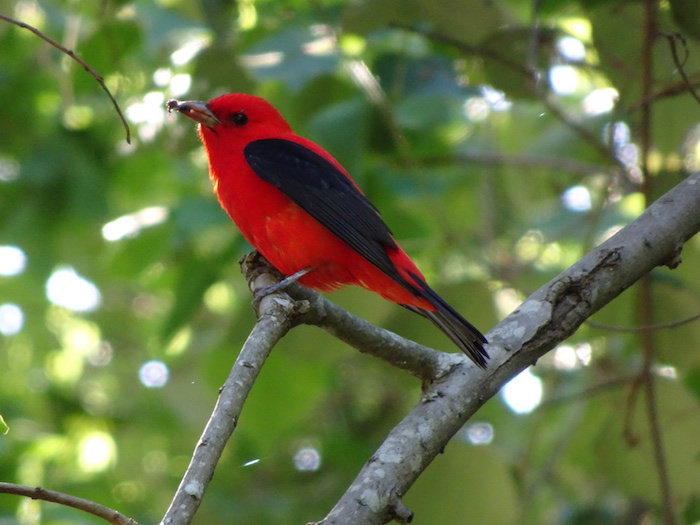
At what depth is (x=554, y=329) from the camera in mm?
2611

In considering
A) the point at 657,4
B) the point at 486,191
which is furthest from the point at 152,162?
the point at 657,4

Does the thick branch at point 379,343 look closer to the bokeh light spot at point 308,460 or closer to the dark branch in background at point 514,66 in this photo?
the dark branch in background at point 514,66

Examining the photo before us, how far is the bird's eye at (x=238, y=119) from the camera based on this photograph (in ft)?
14.5

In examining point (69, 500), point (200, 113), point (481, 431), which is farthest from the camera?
point (481, 431)

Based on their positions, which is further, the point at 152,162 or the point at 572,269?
the point at 152,162

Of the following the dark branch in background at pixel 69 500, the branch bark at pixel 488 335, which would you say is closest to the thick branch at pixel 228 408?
the branch bark at pixel 488 335

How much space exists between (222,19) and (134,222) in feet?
5.10

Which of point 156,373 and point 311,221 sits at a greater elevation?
point 156,373

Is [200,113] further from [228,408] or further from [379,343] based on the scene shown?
[228,408]

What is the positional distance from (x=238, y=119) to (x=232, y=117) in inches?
1.3

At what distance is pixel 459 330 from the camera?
110 inches

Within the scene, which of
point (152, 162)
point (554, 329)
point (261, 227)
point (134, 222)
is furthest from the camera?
point (152, 162)

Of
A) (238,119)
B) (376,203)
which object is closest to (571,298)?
(238,119)

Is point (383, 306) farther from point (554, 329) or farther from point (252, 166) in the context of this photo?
point (554, 329)
